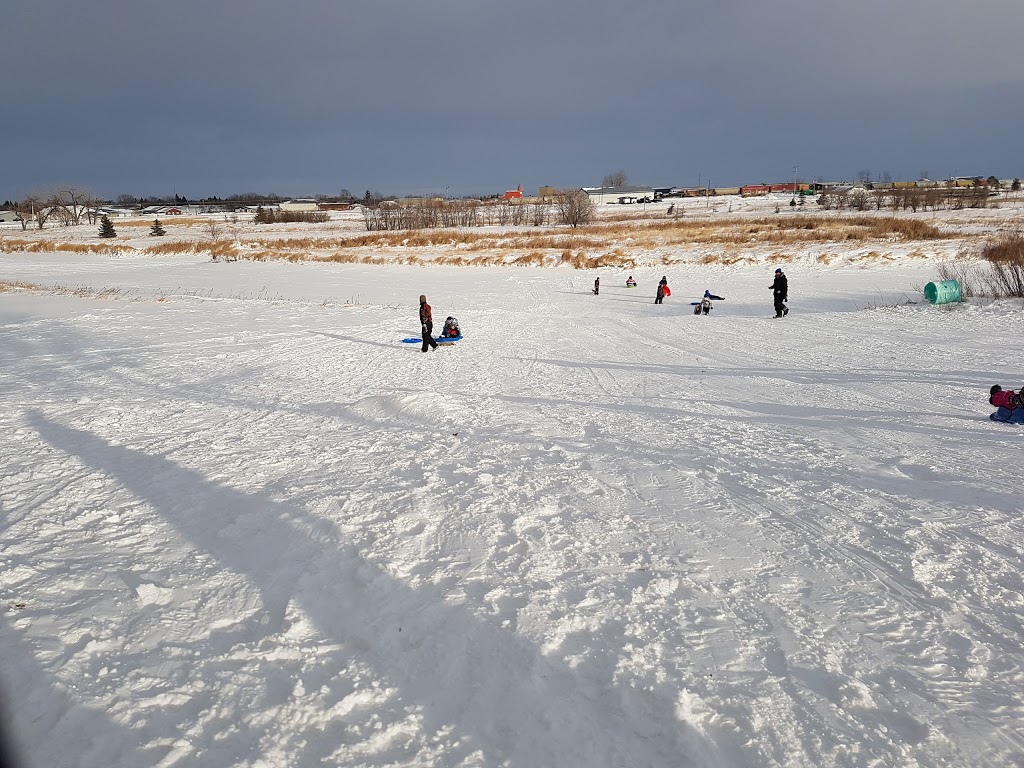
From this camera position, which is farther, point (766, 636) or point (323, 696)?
point (766, 636)

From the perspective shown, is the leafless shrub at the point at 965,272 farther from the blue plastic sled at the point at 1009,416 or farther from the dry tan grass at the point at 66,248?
the dry tan grass at the point at 66,248

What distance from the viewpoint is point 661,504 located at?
548 cm

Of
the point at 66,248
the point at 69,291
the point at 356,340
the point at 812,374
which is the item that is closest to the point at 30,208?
the point at 66,248

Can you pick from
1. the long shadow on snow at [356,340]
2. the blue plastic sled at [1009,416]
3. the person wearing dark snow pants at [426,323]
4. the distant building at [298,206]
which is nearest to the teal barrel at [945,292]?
the blue plastic sled at [1009,416]

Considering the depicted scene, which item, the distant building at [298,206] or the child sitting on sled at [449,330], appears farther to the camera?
the distant building at [298,206]

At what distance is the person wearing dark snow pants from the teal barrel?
547 inches

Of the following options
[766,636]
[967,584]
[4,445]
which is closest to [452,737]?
[766,636]

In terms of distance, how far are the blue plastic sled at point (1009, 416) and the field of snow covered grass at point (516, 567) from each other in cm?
22

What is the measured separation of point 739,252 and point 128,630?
121 ft

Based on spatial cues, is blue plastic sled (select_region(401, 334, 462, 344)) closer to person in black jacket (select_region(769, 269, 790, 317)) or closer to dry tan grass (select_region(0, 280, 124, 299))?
person in black jacket (select_region(769, 269, 790, 317))

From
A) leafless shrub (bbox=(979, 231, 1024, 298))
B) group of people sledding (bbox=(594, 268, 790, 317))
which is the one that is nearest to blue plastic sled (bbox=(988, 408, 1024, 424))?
group of people sledding (bbox=(594, 268, 790, 317))

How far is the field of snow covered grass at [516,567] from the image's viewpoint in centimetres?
307

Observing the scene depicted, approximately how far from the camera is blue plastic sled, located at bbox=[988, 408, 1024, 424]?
6932 millimetres

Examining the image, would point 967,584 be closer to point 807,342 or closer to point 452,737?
point 452,737
